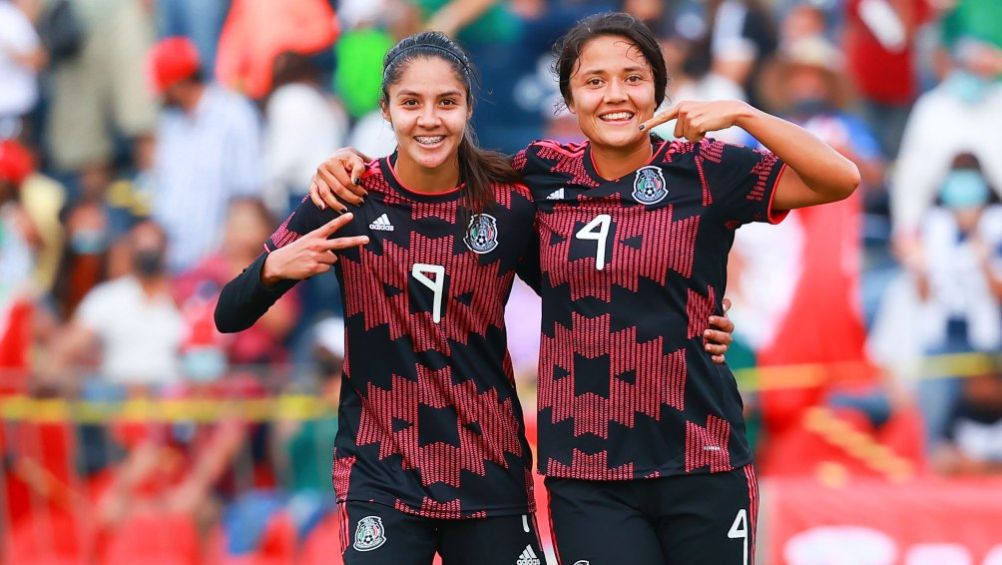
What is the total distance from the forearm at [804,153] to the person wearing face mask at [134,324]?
5944 mm

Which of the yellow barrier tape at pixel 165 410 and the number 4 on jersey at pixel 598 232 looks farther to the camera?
the yellow barrier tape at pixel 165 410

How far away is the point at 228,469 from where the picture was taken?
29.6ft

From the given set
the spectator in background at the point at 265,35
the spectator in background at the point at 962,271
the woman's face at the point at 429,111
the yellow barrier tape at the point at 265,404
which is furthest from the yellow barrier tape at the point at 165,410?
the woman's face at the point at 429,111

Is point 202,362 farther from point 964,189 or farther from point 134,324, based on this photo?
point 964,189

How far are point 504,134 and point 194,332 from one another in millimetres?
2420

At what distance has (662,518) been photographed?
4.77 meters

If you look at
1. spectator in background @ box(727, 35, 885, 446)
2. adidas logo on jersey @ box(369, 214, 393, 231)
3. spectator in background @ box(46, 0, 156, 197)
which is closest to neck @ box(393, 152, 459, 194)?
adidas logo on jersey @ box(369, 214, 393, 231)

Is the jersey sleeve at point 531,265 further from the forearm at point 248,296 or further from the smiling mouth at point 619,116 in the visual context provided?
the forearm at point 248,296

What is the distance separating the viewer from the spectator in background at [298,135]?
10.7 metres

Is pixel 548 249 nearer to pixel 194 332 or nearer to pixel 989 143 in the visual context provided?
pixel 194 332

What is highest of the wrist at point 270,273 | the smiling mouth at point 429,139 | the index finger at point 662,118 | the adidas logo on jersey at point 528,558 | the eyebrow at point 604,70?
the eyebrow at point 604,70

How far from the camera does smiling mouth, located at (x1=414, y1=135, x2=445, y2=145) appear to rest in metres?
4.89

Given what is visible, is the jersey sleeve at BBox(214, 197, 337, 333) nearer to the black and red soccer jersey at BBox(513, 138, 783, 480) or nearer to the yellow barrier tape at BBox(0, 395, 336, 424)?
the black and red soccer jersey at BBox(513, 138, 783, 480)

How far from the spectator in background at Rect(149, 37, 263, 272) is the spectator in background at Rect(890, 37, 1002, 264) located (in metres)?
4.15
